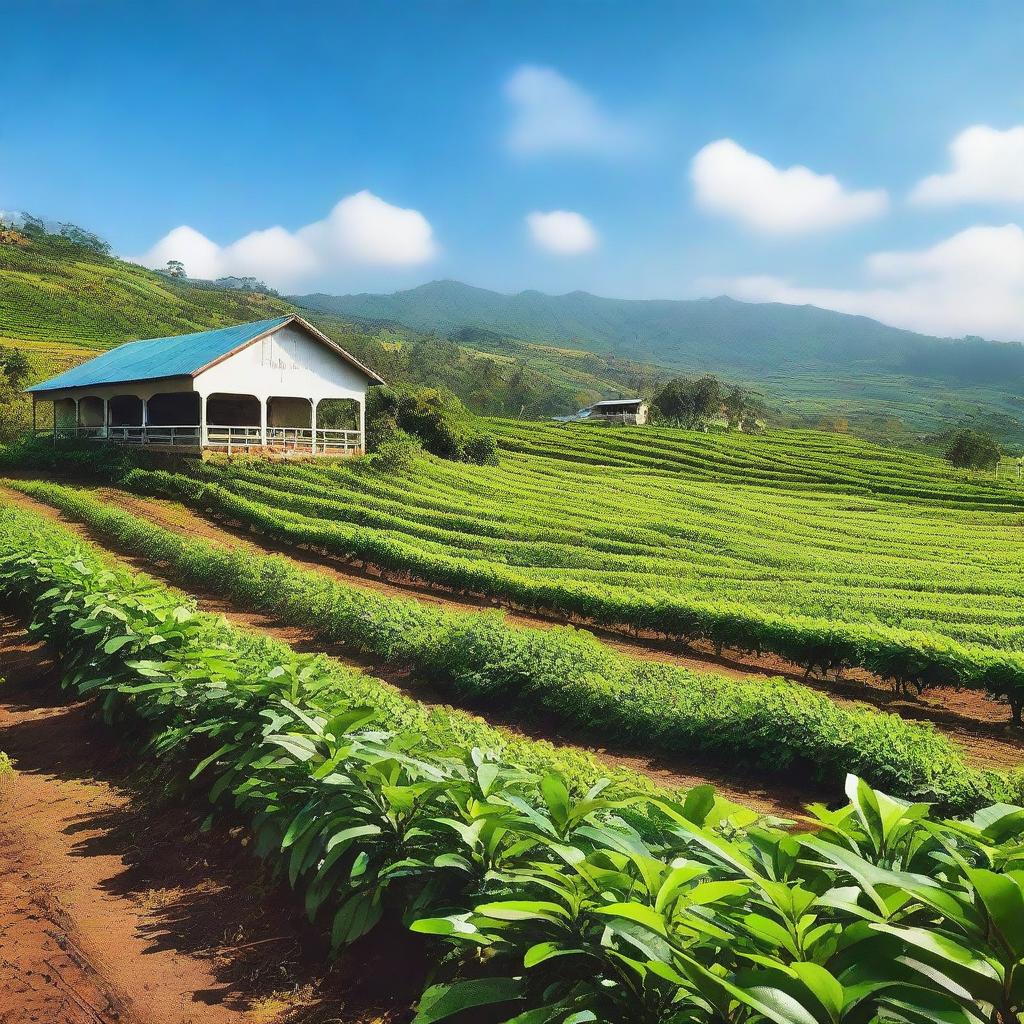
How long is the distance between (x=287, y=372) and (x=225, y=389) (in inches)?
126

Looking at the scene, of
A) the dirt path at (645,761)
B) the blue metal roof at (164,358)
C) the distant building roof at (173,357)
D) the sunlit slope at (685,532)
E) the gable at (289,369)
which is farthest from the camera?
the blue metal roof at (164,358)

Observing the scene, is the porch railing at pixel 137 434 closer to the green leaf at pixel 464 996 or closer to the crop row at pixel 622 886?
the crop row at pixel 622 886

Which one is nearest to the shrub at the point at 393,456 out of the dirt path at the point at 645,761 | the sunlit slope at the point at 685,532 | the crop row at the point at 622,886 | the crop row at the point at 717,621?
the sunlit slope at the point at 685,532

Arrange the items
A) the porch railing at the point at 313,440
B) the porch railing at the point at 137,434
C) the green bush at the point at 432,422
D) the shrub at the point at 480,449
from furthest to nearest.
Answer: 1. the shrub at the point at 480,449
2. the green bush at the point at 432,422
3. the porch railing at the point at 313,440
4. the porch railing at the point at 137,434

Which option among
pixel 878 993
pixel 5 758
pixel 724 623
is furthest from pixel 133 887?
pixel 724 623

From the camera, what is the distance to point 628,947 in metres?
2.30

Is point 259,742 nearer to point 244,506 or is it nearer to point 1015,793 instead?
point 1015,793

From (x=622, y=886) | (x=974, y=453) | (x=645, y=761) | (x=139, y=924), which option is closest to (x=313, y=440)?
(x=645, y=761)

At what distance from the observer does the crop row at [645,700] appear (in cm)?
788

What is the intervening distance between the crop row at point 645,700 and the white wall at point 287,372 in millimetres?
20768

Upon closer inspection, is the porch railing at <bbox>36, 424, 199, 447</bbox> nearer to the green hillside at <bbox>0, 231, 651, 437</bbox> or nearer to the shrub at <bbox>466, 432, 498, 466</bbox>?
the green hillside at <bbox>0, 231, 651, 437</bbox>

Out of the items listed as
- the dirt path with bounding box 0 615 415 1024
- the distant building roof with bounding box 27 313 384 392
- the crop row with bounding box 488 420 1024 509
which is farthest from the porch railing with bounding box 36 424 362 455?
the dirt path with bounding box 0 615 415 1024

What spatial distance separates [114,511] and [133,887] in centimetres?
A: 2099

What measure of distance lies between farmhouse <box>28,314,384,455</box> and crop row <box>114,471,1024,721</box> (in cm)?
1150
